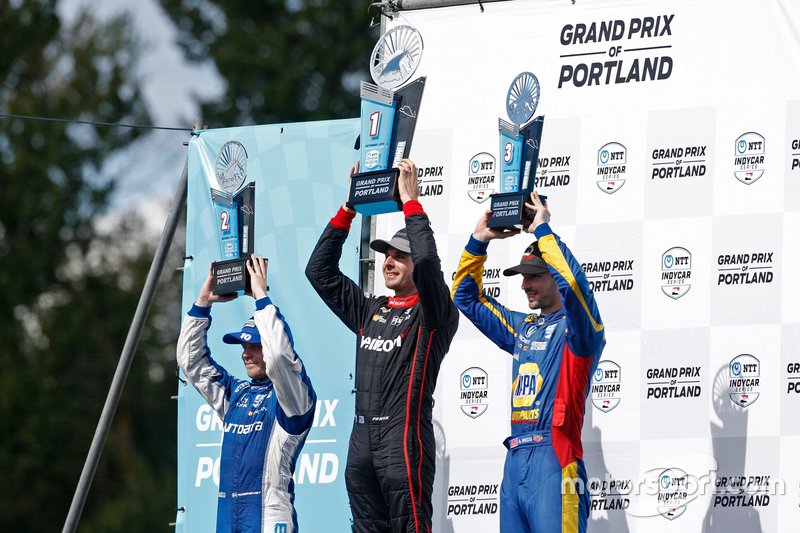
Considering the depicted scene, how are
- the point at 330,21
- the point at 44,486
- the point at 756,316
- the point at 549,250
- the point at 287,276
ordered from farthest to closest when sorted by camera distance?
the point at 44,486, the point at 330,21, the point at 287,276, the point at 756,316, the point at 549,250

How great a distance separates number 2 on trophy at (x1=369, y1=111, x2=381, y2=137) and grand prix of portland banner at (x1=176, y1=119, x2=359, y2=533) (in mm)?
1053

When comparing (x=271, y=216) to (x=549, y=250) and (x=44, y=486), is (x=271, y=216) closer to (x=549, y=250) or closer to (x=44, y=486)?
(x=549, y=250)

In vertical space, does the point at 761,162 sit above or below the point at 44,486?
above

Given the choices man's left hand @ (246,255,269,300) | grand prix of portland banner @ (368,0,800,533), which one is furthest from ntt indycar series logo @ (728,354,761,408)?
man's left hand @ (246,255,269,300)

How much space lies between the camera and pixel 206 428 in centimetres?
737

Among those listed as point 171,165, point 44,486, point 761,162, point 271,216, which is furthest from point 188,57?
point 761,162

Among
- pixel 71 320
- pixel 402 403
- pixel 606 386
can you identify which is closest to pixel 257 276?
pixel 402 403

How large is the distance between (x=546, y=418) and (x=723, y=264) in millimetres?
1278

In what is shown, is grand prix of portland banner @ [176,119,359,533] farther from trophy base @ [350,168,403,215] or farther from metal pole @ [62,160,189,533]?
trophy base @ [350,168,403,215]

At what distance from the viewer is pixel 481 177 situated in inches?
275

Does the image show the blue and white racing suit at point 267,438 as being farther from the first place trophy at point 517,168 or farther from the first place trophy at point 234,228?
the first place trophy at point 517,168

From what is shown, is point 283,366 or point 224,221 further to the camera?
point 224,221

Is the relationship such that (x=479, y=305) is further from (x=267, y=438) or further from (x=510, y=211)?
(x=267, y=438)

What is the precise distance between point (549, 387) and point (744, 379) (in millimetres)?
1053
